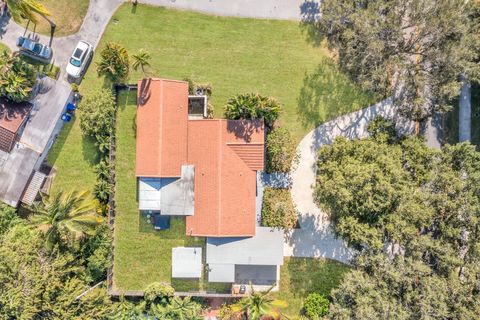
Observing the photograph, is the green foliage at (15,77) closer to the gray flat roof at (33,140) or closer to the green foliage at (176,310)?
the gray flat roof at (33,140)

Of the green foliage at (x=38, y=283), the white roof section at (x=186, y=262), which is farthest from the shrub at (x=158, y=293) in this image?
the green foliage at (x=38, y=283)

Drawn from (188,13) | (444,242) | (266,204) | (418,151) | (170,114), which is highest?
(188,13)

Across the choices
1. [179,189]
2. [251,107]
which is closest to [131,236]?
[179,189]

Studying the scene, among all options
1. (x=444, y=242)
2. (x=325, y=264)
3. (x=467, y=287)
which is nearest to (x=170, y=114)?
(x=325, y=264)

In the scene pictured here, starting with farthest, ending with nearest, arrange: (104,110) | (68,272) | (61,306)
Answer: (104,110), (68,272), (61,306)

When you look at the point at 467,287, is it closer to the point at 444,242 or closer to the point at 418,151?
the point at 444,242

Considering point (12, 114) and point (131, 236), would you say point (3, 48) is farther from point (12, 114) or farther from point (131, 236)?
point (131, 236)
